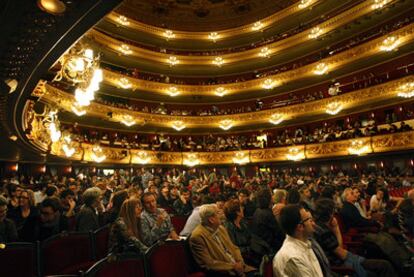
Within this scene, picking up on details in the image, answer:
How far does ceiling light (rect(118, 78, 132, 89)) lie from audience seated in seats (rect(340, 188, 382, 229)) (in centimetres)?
1980

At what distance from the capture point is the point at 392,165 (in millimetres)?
17125

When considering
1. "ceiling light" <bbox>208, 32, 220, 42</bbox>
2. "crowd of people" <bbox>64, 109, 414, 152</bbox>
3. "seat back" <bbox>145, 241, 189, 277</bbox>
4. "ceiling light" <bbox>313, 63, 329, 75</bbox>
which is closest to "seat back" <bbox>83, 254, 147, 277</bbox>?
"seat back" <bbox>145, 241, 189, 277</bbox>

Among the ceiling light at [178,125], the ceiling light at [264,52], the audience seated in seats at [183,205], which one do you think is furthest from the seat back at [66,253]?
the ceiling light at [264,52]

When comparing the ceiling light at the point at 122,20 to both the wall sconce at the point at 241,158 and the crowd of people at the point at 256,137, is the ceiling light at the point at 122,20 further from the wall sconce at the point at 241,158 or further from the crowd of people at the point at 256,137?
the wall sconce at the point at 241,158

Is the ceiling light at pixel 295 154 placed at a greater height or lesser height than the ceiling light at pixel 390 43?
lesser

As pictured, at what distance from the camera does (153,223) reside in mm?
4086

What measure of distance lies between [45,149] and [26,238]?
6.73 m

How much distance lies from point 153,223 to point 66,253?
44.6 inches

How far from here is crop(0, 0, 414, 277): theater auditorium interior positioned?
10.2 feet

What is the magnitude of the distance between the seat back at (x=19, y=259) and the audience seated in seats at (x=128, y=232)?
30.8 inches

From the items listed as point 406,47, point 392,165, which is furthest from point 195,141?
point 406,47

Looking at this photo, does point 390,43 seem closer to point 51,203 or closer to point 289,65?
point 289,65

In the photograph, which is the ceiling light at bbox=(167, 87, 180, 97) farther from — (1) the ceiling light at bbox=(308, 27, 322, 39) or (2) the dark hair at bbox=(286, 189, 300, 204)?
(2) the dark hair at bbox=(286, 189, 300, 204)

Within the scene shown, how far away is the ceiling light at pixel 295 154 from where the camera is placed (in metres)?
20.8
